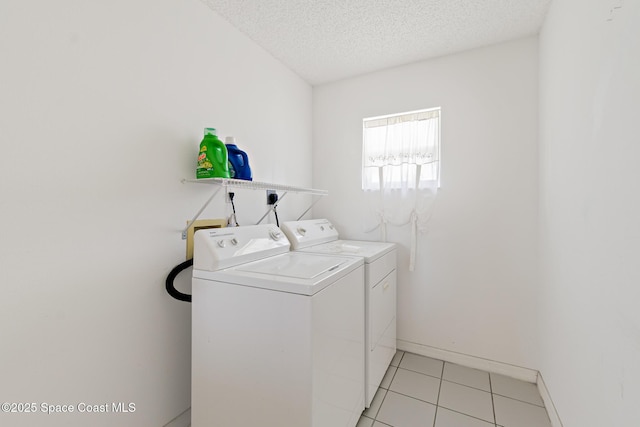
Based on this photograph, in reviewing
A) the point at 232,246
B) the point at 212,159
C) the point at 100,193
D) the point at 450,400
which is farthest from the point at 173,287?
the point at 450,400

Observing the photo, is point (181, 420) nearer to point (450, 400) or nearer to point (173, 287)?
point (173, 287)

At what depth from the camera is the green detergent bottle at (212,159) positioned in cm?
140

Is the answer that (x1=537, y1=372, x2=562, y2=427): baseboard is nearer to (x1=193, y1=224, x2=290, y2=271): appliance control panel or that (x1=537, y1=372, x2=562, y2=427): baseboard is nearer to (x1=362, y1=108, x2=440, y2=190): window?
(x1=362, y1=108, x2=440, y2=190): window

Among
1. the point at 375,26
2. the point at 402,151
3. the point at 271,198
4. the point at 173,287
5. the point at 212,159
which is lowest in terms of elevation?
the point at 173,287

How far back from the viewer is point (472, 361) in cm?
207

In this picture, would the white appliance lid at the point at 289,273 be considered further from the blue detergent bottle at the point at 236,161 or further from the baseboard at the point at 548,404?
the baseboard at the point at 548,404

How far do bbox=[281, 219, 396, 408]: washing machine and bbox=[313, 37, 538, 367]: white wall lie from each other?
32 cm

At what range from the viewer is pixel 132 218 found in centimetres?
125

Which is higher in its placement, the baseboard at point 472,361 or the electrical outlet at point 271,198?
the electrical outlet at point 271,198

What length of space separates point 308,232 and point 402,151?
1090mm

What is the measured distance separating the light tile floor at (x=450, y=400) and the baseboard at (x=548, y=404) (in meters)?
0.03

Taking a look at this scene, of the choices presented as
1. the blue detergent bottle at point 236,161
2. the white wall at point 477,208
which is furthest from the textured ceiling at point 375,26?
the blue detergent bottle at point 236,161

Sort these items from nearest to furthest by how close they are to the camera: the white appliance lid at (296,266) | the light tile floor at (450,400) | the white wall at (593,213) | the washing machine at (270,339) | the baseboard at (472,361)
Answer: the white wall at (593,213)
the washing machine at (270,339)
the white appliance lid at (296,266)
the light tile floor at (450,400)
the baseboard at (472,361)

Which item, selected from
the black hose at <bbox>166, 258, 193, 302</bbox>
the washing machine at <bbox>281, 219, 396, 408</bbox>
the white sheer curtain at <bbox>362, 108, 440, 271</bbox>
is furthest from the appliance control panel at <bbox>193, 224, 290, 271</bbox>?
the white sheer curtain at <bbox>362, 108, 440, 271</bbox>
